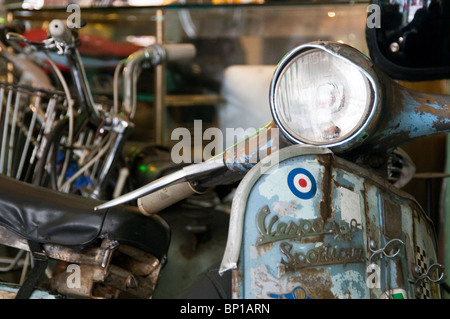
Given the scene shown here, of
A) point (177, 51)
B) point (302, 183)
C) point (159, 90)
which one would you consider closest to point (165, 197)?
point (302, 183)

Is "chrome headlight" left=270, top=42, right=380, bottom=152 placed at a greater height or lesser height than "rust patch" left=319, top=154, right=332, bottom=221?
greater

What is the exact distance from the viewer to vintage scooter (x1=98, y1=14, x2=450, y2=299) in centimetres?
89

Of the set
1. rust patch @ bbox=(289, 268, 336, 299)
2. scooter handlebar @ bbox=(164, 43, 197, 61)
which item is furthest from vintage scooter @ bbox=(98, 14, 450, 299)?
scooter handlebar @ bbox=(164, 43, 197, 61)

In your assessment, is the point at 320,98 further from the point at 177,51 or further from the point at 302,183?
the point at 177,51

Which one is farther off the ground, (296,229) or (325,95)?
(325,95)

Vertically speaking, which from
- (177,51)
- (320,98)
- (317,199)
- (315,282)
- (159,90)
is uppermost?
(159,90)

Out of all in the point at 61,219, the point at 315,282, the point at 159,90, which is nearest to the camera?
the point at 315,282

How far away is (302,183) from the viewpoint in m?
0.94

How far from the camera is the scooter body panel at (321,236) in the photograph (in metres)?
0.88

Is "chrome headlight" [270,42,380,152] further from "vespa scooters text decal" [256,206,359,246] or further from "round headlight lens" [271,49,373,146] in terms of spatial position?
"vespa scooters text decal" [256,206,359,246]

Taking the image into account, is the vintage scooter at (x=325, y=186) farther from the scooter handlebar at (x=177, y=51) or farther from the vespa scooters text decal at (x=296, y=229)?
the scooter handlebar at (x=177, y=51)

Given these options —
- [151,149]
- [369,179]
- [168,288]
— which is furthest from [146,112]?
[369,179]

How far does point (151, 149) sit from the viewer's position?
1913 mm

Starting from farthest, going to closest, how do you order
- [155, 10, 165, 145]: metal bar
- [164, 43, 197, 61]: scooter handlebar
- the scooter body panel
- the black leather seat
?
[155, 10, 165, 145]: metal bar
[164, 43, 197, 61]: scooter handlebar
the black leather seat
the scooter body panel
